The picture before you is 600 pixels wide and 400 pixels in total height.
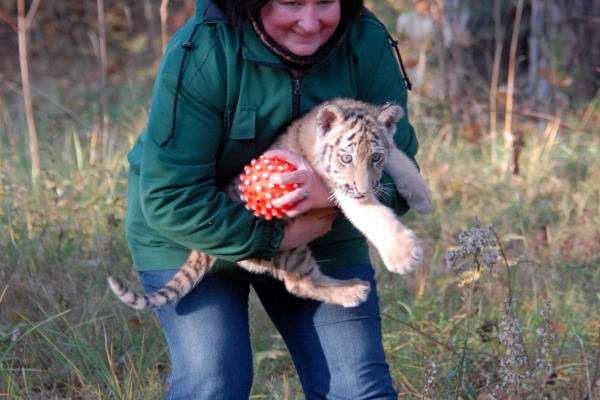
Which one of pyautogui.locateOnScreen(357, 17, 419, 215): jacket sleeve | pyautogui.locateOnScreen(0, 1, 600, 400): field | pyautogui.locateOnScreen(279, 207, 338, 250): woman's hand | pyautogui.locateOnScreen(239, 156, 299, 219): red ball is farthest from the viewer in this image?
pyautogui.locateOnScreen(0, 1, 600, 400): field

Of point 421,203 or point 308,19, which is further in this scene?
point 421,203

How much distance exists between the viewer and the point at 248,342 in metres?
3.02

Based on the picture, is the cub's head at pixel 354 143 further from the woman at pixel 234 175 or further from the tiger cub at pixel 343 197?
the woman at pixel 234 175

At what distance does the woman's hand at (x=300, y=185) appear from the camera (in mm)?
2814

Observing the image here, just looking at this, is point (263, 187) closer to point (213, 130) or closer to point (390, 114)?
point (213, 130)

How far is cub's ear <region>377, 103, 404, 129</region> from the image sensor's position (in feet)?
10.0

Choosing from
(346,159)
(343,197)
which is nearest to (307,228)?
(343,197)

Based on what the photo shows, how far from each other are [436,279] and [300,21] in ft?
7.60

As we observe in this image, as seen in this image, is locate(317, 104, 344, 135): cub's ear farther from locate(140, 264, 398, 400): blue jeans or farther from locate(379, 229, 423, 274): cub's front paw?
locate(140, 264, 398, 400): blue jeans

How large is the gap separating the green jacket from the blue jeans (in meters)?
0.17

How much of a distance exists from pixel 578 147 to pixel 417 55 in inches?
95.2

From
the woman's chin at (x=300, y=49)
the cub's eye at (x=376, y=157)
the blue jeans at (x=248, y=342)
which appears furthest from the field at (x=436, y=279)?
the woman's chin at (x=300, y=49)

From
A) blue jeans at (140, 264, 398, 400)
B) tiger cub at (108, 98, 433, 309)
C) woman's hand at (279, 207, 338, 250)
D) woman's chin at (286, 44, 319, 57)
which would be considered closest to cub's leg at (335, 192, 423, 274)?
tiger cub at (108, 98, 433, 309)

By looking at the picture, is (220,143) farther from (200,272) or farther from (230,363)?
(230,363)
